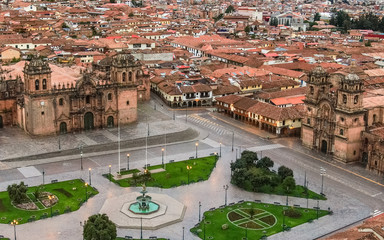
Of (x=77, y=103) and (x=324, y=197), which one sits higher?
(x=77, y=103)

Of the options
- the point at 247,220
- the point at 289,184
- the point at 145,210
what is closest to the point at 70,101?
the point at 145,210

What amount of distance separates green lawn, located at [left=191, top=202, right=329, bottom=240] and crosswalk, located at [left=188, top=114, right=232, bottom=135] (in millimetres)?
30753

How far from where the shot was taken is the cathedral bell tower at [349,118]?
75.1 metres

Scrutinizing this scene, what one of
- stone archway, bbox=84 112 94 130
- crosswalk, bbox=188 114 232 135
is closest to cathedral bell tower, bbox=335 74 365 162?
crosswalk, bbox=188 114 232 135

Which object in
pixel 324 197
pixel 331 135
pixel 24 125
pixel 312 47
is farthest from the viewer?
pixel 312 47

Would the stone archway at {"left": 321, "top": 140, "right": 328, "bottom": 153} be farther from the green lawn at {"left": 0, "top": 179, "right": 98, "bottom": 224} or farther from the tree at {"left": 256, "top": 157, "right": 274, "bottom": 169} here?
the green lawn at {"left": 0, "top": 179, "right": 98, "bottom": 224}

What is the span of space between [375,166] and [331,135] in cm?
872

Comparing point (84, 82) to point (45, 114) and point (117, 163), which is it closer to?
point (45, 114)

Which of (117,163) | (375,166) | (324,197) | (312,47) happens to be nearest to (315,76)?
(375,166)

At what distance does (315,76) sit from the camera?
81562 mm

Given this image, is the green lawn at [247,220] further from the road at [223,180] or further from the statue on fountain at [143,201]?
the statue on fountain at [143,201]

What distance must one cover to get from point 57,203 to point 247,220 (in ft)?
70.3

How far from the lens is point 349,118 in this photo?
7512 cm

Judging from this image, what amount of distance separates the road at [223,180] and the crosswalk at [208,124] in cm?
17
